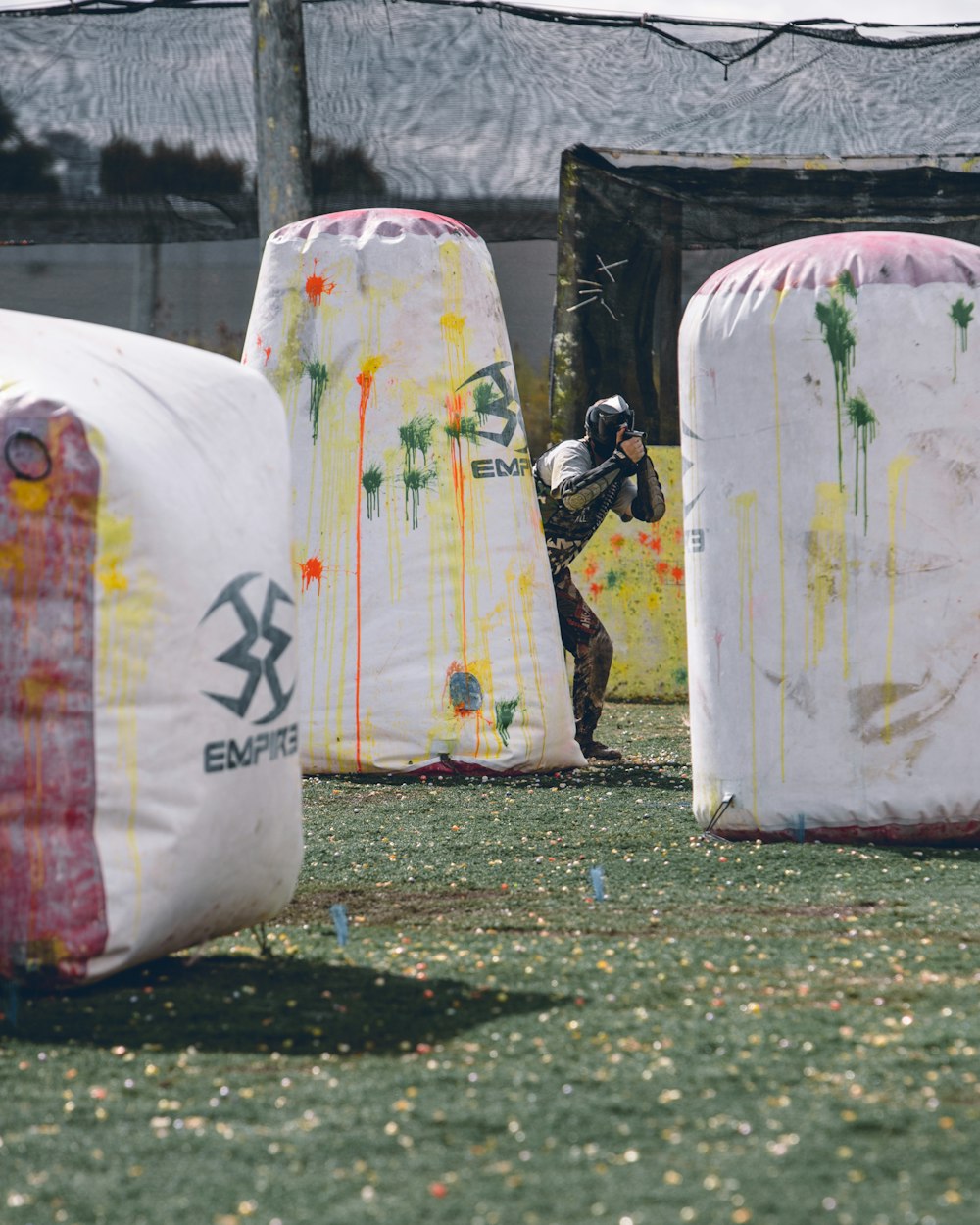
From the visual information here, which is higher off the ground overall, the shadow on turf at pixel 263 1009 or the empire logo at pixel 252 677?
the empire logo at pixel 252 677

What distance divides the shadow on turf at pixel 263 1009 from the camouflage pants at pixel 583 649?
12.3ft

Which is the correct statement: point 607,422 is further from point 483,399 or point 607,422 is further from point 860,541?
point 860,541

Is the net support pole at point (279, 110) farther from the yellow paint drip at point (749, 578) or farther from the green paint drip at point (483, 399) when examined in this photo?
the yellow paint drip at point (749, 578)

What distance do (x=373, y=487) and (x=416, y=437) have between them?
0.25 metres

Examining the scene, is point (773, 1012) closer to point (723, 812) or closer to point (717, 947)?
Result: point (717, 947)

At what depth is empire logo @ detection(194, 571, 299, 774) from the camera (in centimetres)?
307

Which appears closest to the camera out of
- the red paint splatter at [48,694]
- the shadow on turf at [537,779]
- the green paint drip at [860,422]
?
the red paint splatter at [48,694]

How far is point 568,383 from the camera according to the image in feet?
30.4

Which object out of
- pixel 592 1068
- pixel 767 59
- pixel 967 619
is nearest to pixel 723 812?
pixel 967 619

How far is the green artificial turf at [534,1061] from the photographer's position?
2068 millimetres

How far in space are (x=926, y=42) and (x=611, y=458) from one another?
17.7 feet

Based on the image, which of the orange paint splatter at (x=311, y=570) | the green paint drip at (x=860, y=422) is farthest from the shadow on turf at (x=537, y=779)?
the green paint drip at (x=860, y=422)

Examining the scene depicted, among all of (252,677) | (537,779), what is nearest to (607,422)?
(537,779)

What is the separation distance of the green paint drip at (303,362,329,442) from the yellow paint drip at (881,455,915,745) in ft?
8.15
